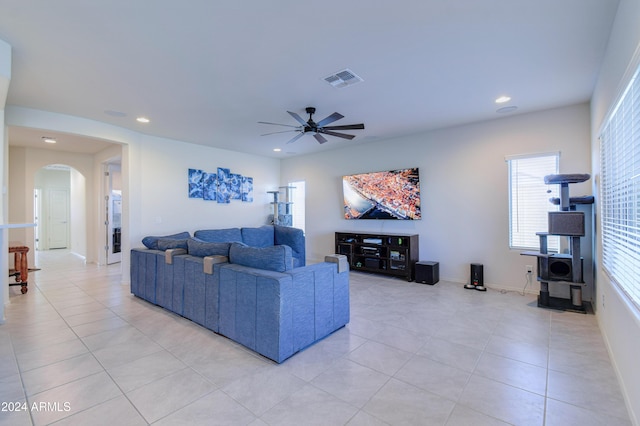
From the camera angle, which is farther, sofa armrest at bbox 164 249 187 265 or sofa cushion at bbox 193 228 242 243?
sofa cushion at bbox 193 228 242 243

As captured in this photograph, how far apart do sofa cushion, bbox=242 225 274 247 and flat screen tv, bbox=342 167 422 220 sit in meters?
1.80

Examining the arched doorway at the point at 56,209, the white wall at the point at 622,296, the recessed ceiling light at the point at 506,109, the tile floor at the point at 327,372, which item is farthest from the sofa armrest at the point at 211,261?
the arched doorway at the point at 56,209

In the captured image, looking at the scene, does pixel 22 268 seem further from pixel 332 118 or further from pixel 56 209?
pixel 56 209

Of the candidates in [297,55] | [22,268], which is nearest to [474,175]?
[297,55]

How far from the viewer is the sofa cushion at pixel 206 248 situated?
3176 millimetres

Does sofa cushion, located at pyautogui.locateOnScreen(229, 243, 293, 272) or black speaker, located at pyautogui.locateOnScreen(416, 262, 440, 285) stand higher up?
sofa cushion, located at pyautogui.locateOnScreen(229, 243, 293, 272)

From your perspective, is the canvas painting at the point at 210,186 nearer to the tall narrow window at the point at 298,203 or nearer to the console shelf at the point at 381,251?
the tall narrow window at the point at 298,203

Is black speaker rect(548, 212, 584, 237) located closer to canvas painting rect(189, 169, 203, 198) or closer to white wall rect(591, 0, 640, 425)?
white wall rect(591, 0, 640, 425)

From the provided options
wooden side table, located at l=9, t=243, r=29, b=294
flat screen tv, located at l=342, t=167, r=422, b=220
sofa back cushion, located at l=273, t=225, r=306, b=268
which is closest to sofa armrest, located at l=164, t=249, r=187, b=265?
sofa back cushion, located at l=273, t=225, r=306, b=268

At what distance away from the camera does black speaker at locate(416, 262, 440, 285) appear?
4.93 meters

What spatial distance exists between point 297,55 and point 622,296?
10.6ft

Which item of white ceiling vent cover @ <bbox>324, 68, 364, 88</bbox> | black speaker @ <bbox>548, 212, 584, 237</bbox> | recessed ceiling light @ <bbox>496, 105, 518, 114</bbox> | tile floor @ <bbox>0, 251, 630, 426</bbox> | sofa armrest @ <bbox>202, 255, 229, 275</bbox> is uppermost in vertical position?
recessed ceiling light @ <bbox>496, 105, 518, 114</bbox>

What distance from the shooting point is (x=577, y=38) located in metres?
2.50

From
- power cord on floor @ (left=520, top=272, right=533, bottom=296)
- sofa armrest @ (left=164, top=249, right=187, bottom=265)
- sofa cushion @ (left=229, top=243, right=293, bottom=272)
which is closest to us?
sofa cushion @ (left=229, top=243, right=293, bottom=272)
